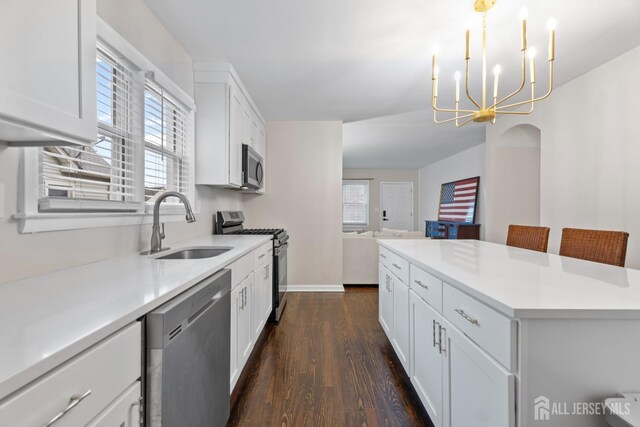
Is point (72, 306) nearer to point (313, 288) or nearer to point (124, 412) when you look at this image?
point (124, 412)

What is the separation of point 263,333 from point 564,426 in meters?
2.35

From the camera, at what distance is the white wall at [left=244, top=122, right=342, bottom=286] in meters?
4.22

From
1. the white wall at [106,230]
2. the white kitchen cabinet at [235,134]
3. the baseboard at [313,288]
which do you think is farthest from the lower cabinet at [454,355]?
the baseboard at [313,288]

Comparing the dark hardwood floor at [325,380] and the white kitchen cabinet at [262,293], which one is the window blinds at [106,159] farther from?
the dark hardwood floor at [325,380]

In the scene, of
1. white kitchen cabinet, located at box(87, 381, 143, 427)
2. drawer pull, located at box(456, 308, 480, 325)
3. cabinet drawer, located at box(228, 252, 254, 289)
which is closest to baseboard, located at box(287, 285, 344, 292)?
cabinet drawer, located at box(228, 252, 254, 289)

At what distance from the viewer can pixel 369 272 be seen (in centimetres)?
436

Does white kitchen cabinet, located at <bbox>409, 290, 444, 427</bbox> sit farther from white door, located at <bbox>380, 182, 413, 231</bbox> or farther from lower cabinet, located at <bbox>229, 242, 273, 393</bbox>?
white door, located at <bbox>380, 182, 413, 231</bbox>

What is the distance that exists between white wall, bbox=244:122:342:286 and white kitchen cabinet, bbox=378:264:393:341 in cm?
168

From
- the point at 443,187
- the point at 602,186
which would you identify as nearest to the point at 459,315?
the point at 602,186

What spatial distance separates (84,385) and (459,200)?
23.3 ft

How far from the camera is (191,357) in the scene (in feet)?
3.49

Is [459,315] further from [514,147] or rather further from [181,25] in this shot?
[514,147]

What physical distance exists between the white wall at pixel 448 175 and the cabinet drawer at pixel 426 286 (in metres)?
5.04

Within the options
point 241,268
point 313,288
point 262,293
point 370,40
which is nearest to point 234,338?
point 241,268
